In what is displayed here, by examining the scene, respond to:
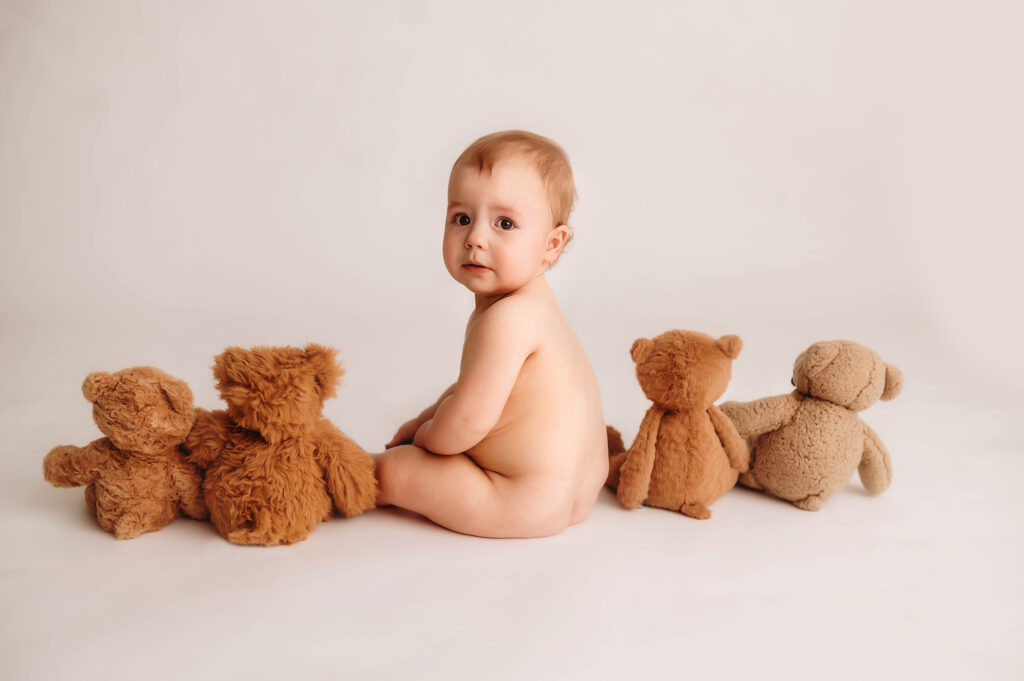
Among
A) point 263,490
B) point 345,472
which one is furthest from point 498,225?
point 263,490

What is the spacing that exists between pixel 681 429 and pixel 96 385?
4.75 ft

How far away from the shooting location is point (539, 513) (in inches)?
83.1

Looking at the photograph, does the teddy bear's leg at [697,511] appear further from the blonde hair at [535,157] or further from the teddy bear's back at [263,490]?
the teddy bear's back at [263,490]

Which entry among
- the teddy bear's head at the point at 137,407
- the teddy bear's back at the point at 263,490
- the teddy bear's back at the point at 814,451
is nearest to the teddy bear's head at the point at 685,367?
the teddy bear's back at the point at 814,451

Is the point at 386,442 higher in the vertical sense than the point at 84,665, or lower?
higher

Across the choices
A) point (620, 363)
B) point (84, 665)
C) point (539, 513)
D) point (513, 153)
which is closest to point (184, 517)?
point (84, 665)

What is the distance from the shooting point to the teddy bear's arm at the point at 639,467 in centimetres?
229

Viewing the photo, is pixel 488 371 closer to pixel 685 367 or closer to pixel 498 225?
pixel 498 225

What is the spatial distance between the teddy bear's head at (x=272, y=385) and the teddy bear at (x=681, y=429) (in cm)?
84

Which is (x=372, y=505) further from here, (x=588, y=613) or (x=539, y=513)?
(x=588, y=613)

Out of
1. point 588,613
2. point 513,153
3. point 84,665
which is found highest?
point 513,153

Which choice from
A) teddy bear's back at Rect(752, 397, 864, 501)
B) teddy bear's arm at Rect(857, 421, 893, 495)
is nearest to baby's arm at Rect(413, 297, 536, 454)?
teddy bear's back at Rect(752, 397, 864, 501)

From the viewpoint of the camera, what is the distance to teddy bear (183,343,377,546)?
2.03 metres

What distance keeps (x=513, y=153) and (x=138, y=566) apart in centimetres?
128
